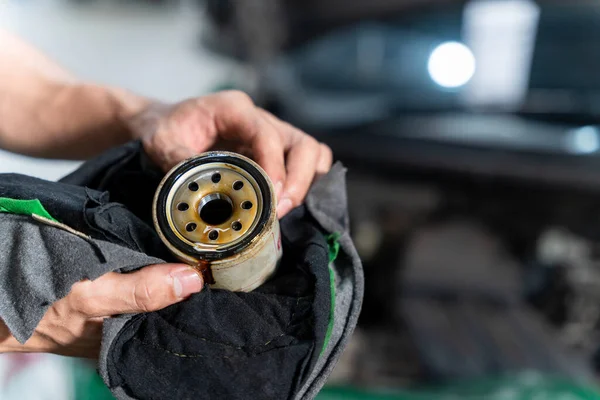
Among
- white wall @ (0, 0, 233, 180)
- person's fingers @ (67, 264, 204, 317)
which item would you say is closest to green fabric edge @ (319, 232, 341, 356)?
person's fingers @ (67, 264, 204, 317)

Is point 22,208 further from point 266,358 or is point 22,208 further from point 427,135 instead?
point 427,135

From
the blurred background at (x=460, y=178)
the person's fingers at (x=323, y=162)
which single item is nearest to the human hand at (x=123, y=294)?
the person's fingers at (x=323, y=162)

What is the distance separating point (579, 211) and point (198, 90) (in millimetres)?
1421

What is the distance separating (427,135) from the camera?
4.05 ft

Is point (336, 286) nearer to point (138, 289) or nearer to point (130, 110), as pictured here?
point (138, 289)

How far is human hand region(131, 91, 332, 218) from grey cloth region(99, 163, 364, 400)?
2 cm

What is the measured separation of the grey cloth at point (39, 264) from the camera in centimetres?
40

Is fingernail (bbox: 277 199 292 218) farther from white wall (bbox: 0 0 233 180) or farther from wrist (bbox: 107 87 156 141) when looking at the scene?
white wall (bbox: 0 0 233 180)

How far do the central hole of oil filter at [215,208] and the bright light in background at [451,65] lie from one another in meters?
1.02

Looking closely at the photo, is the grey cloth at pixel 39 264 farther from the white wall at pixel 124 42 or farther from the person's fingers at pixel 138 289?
the white wall at pixel 124 42

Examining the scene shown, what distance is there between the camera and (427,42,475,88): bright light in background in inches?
50.8

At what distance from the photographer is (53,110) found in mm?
736

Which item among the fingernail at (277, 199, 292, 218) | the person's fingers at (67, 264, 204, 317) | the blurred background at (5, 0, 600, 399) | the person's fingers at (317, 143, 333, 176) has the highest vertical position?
the person's fingers at (317, 143, 333, 176)

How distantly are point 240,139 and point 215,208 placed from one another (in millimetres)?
174
